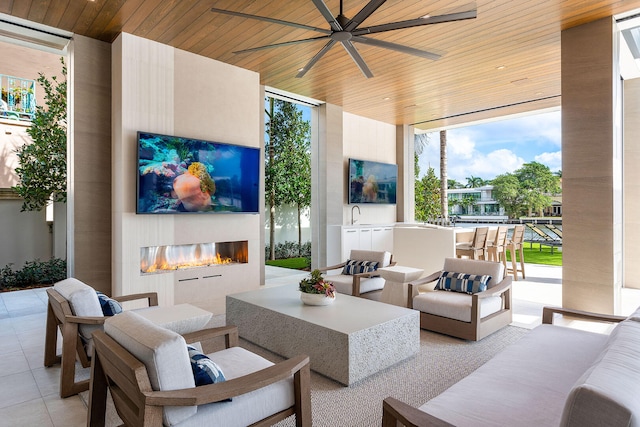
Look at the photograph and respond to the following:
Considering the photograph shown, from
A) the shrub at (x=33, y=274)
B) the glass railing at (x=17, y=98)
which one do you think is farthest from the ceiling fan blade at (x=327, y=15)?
the glass railing at (x=17, y=98)

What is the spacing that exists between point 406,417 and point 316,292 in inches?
84.0

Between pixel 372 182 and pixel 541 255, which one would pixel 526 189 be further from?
pixel 372 182

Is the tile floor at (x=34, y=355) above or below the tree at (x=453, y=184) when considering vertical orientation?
below

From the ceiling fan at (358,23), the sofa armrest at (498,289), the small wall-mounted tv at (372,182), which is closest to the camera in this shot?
the ceiling fan at (358,23)

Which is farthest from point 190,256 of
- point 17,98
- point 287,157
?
point 17,98

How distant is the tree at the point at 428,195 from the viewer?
1402 cm

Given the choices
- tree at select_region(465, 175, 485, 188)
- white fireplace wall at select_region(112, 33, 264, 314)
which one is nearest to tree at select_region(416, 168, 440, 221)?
tree at select_region(465, 175, 485, 188)

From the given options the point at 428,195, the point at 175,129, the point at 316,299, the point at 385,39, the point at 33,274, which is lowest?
the point at 33,274

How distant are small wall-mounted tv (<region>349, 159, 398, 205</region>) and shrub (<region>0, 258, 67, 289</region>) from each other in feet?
18.9

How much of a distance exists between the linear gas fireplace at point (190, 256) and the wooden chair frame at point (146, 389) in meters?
3.07

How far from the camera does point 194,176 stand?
5180 mm

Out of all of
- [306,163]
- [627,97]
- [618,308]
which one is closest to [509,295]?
[618,308]

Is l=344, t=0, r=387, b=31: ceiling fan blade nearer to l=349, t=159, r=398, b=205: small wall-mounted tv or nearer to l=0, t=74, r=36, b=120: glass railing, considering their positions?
l=349, t=159, r=398, b=205: small wall-mounted tv

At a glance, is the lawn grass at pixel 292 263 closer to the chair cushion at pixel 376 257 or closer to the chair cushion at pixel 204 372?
the chair cushion at pixel 376 257
